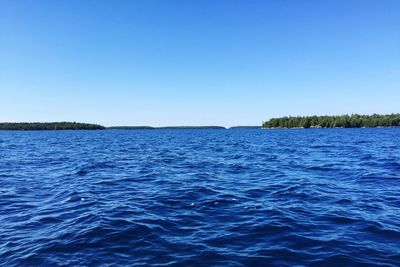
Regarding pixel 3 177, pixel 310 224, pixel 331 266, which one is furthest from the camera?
pixel 3 177

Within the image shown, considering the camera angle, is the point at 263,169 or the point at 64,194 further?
the point at 263,169

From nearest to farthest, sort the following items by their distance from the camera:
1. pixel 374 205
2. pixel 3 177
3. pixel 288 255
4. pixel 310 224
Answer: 1. pixel 288 255
2. pixel 310 224
3. pixel 374 205
4. pixel 3 177

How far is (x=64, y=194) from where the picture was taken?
15.9 metres

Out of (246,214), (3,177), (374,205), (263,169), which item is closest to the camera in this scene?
(246,214)

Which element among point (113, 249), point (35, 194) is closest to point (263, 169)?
point (35, 194)

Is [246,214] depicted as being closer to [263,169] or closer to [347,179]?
[347,179]

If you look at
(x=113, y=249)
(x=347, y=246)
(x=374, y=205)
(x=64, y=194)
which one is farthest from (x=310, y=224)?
(x=64, y=194)

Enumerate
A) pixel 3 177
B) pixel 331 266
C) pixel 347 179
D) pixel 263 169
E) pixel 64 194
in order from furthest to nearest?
pixel 263 169 < pixel 3 177 < pixel 347 179 < pixel 64 194 < pixel 331 266

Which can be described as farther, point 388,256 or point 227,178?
point 227,178

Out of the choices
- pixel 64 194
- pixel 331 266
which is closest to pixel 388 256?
pixel 331 266

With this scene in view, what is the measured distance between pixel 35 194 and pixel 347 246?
14067 millimetres

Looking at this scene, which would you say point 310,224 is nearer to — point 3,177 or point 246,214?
point 246,214

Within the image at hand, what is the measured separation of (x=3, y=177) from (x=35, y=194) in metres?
7.61

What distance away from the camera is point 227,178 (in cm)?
2030
